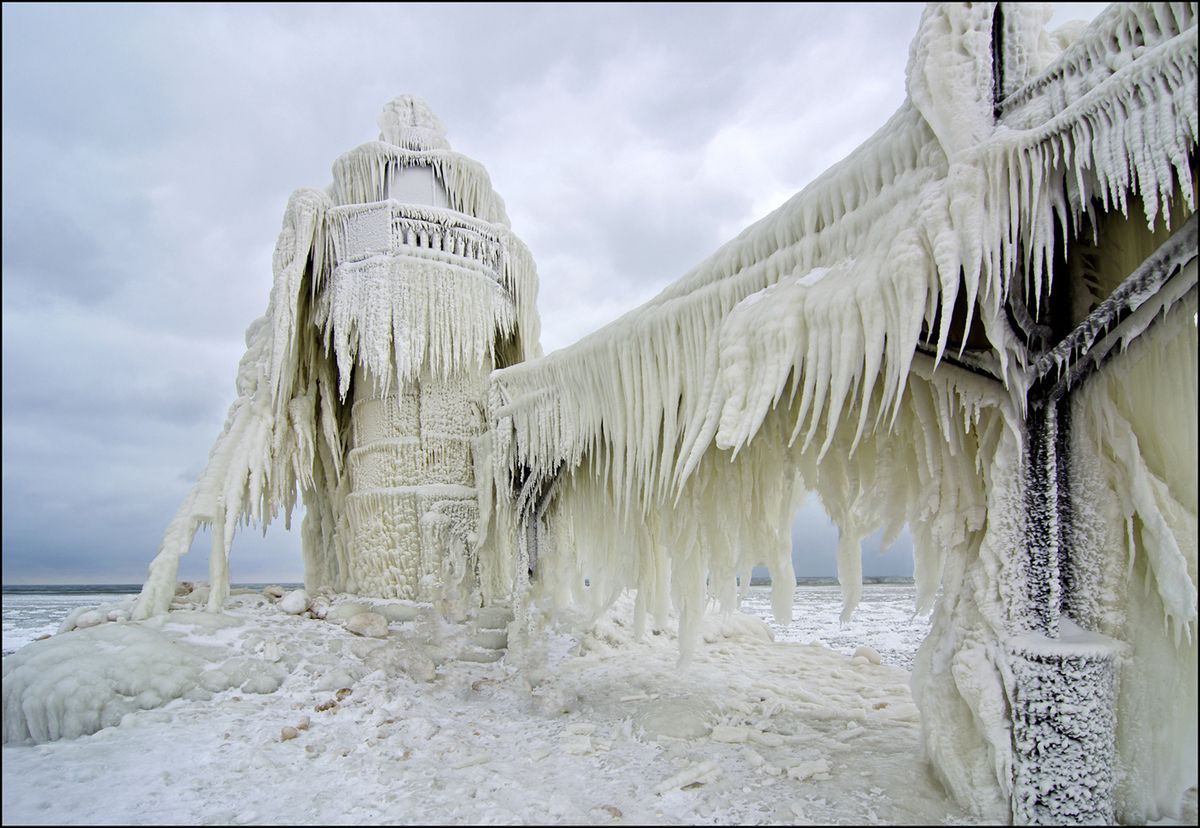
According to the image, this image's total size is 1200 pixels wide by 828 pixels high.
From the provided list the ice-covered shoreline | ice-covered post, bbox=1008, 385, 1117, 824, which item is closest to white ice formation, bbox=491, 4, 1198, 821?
ice-covered post, bbox=1008, 385, 1117, 824

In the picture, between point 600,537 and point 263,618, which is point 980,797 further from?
point 263,618

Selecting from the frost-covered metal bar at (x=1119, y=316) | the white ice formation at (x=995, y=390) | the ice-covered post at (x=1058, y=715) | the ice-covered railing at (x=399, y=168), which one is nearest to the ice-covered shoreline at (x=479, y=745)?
the ice-covered post at (x=1058, y=715)

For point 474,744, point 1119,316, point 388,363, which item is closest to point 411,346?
point 388,363

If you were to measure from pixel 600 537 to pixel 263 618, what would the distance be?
3067 millimetres

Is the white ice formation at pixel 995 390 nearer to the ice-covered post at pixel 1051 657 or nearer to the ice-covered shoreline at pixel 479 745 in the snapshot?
the ice-covered post at pixel 1051 657

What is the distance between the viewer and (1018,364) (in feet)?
9.97

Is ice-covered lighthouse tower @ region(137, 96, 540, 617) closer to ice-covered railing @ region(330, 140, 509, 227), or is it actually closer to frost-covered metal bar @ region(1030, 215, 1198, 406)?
ice-covered railing @ region(330, 140, 509, 227)

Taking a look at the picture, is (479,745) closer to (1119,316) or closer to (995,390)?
(995,390)

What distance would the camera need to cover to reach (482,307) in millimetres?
7594

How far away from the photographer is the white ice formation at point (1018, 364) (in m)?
2.56

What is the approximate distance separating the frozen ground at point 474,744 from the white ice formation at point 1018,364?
546 mm

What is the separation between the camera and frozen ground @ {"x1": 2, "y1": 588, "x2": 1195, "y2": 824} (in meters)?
3.08

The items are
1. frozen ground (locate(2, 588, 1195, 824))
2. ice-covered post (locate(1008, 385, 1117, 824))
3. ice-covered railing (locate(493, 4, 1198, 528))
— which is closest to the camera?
ice-covered railing (locate(493, 4, 1198, 528))

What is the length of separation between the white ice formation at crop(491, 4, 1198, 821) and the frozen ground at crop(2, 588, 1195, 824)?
21.5 inches
